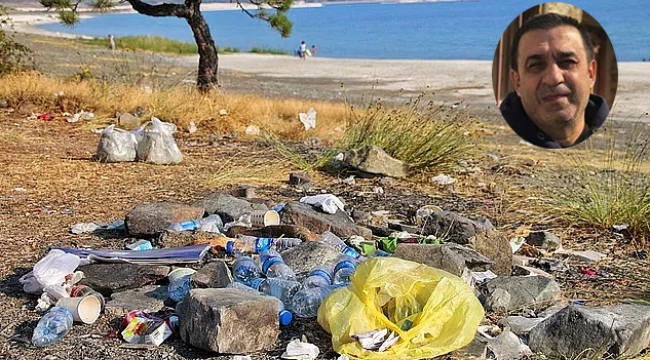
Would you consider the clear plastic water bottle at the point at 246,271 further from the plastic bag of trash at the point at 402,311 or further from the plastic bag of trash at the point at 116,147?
the plastic bag of trash at the point at 116,147

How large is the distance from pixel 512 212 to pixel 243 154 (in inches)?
127

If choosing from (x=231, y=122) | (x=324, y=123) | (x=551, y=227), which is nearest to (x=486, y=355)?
(x=551, y=227)

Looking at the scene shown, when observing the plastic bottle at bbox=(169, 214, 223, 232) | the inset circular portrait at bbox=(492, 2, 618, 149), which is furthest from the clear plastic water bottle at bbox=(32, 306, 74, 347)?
the inset circular portrait at bbox=(492, 2, 618, 149)

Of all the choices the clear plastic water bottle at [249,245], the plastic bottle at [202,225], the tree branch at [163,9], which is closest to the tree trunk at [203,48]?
the tree branch at [163,9]

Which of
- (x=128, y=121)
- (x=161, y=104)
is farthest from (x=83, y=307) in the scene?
(x=161, y=104)

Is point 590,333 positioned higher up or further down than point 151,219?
higher up

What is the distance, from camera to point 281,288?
3.87 meters

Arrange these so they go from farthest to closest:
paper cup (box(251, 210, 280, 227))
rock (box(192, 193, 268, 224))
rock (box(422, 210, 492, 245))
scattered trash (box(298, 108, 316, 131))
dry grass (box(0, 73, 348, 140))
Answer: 1. dry grass (box(0, 73, 348, 140))
2. scattered trash (box(298, 108, 316, 131))
3. rock (box(192, 193, 268, 224))
4. paper cup (box(251, 210, 280, 227))
5. rock (box(422, 210, 492, 245))

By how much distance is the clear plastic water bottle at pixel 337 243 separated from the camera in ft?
14.9

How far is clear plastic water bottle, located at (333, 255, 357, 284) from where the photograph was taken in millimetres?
4020

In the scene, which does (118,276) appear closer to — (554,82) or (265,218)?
(265,218)

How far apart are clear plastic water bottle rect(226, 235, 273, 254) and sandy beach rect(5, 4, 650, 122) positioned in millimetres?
10363

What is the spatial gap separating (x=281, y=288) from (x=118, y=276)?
88 cm

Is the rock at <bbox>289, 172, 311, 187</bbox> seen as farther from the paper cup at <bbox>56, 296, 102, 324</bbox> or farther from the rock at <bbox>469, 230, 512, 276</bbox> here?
the paper cup at <bbox>56, 296, 102, 324</bbox>
